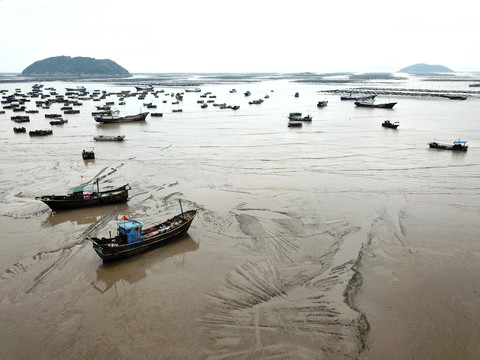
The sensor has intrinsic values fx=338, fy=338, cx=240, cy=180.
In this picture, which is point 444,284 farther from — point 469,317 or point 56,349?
point 56,349

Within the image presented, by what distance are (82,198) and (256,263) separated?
46.2 ft

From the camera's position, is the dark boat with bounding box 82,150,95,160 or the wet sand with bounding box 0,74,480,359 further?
the dark boat with bounding box 82,150,95,160

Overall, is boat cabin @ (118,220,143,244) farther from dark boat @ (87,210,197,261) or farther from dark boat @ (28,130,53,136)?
dark boat @ (28,130,53,136)

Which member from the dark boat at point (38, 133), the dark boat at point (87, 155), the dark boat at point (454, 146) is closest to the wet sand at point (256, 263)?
the dark boat at point (87, 155)

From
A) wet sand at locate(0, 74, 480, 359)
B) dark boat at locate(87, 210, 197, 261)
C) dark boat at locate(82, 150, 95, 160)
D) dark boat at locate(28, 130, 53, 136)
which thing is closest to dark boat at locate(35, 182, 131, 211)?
wet sand at locate(0, 74, 480, 359)

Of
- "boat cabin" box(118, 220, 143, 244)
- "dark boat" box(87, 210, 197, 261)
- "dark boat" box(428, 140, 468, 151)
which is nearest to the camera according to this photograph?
"dark boat" box(87, 210, 197, 261)

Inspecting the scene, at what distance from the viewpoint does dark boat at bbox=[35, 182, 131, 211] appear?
23.3m

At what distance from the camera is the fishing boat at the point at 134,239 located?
17.2 meters

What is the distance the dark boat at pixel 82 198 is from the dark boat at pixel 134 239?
6.13m

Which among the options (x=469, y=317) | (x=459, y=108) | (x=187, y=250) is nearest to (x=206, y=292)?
(x=187, y=250)

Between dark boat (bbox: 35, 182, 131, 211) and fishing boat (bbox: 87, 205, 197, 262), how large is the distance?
578 cm

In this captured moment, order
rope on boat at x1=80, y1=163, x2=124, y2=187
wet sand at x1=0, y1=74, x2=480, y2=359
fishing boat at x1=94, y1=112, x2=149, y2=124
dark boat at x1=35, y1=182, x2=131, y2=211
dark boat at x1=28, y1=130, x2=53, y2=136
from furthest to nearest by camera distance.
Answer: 1. fishing boat at x1=94, y1=112, x2=149, y2=124
2. dark boat at x1=28, y1=130, x2=53, y2=136
3. rope on boat at x1=80, y1=163, x2=124, y2=187
4. dark boat at x1=35, y1=182, x2=131, y2=211
5. wet sand at x1=0, y1=74, x2=480, y2=359

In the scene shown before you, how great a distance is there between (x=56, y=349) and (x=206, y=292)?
5.99 metres

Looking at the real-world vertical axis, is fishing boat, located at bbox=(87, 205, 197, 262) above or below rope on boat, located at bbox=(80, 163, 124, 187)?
above
